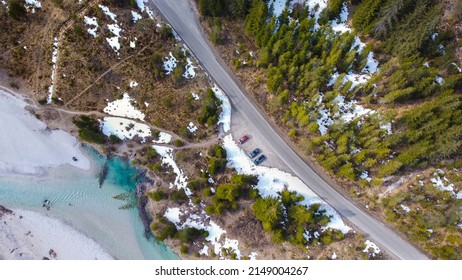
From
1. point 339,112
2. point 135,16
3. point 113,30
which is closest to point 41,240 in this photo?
point 113,30

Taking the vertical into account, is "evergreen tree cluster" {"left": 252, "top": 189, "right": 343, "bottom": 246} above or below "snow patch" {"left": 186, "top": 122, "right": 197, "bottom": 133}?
below

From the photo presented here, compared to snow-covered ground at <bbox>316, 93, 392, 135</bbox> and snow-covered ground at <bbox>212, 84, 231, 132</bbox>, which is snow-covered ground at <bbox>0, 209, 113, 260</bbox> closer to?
snow-covered ground at <bbox>212, 84, 231, 132</bbox>

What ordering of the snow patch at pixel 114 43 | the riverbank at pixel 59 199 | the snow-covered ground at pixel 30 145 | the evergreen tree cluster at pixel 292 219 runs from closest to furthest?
the evergreen tree cluster at pixel 292 219 → the riverbank at pixel 59 199 → the snow-covered ground at pixel 30 145 → the snow patch at pixel 114 43

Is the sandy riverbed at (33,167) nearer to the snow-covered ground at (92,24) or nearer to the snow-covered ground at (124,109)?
the snow-covered ground at (124,109)

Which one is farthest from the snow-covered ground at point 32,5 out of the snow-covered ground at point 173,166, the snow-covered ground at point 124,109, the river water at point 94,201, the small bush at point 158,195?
the small bush at point 158,195

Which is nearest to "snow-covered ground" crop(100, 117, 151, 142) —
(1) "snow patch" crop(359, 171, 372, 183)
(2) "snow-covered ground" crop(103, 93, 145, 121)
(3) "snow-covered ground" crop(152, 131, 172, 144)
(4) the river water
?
(2) "snow-covered ground" crop(103, 93, 145, 121)
